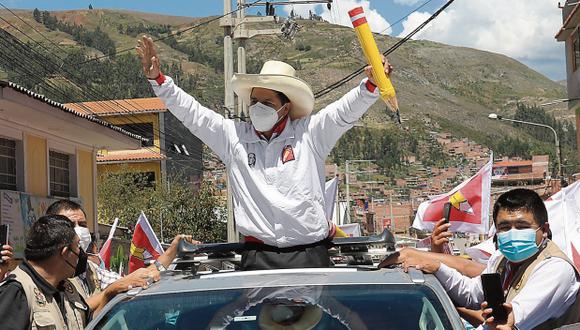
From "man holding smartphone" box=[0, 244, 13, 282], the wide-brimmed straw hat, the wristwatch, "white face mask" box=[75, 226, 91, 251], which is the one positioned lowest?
the wristwatch

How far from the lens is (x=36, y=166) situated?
67.4 feet

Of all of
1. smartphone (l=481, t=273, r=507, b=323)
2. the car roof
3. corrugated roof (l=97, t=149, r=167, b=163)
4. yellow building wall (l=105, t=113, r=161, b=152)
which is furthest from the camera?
yellow building wall (l=105, t=113, r=161, b=152)

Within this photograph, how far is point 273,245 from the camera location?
505 cm

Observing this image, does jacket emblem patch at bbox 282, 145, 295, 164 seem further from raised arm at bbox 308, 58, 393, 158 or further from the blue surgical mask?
the blue surgical mask

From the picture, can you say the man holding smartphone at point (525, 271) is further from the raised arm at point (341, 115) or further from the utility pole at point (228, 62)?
the utility pole at point (228, 62)

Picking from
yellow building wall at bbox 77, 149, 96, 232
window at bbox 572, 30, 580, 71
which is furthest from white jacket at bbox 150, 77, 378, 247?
window at bbox 572, 30, 580, 71

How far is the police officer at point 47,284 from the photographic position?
4.35m

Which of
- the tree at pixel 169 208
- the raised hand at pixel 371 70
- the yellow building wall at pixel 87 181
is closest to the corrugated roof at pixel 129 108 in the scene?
the tree at pixel 169 208

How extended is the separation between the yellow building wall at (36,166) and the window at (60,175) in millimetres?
834

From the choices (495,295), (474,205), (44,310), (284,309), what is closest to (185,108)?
(44,310)

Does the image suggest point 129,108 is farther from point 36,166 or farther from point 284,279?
point 284,279

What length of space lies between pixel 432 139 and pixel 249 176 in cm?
18306

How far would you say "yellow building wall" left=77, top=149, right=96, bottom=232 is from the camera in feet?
79.5

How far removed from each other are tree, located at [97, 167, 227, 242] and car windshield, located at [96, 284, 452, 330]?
40.5 metres
